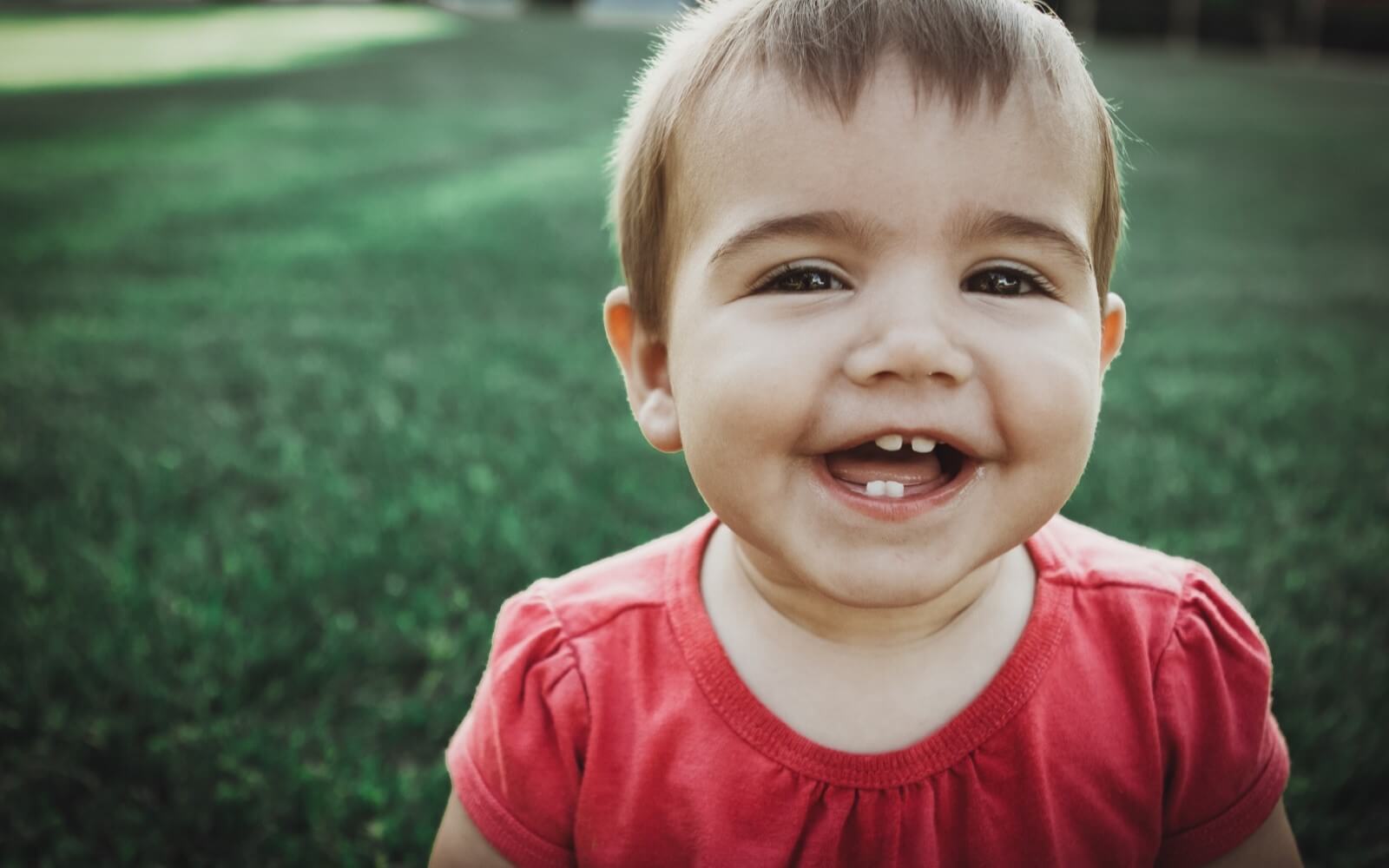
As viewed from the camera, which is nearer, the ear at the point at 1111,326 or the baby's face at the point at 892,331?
the baby's face at the point at 892,331

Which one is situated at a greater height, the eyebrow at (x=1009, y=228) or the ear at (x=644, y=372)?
the eyebrow at (x=1009, y=228)

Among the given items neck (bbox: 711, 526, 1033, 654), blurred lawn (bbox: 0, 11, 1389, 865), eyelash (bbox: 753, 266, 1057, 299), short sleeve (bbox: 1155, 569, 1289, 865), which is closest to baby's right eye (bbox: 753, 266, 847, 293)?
eyelash (bbox: 753, 266, 1057, 299)

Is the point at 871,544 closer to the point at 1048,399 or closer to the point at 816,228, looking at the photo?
the point at 1048,399

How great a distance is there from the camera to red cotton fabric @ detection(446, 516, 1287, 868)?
56.8 inches

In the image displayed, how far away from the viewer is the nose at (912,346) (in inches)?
47.3

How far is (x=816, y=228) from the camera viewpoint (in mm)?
1258

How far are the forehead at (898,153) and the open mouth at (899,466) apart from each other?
26cm

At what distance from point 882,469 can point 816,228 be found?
291 millimetres

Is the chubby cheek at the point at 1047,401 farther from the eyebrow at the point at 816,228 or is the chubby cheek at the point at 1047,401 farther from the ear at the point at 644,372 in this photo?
the ear at the point at 644,372

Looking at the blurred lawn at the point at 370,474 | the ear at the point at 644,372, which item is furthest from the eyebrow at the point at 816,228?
the blurred lawn at the point at 370,474

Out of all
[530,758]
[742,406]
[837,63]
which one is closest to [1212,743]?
[742,406]

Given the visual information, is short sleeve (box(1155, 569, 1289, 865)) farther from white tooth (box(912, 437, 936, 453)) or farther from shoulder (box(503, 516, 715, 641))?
shoulder (box(503, 516, 715, 641))

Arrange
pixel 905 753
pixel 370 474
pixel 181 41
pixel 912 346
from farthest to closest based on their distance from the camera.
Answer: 1. pixel 181 41
2. pixel 370 474
3. pixel 905 753
4. pixel 912 346

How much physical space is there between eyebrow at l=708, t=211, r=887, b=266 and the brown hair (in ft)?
0.39
